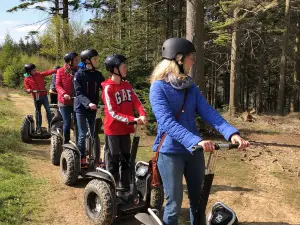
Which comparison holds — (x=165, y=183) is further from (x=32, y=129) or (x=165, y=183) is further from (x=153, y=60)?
(x=153, y=60)

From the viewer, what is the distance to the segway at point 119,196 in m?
4.30

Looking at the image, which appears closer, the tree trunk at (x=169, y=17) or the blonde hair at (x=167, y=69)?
the blonde hair at (x=167, y=69)

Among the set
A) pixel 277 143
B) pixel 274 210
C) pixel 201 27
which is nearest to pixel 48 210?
pixel 274 210

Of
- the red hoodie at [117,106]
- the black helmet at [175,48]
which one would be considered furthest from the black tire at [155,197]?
the black helmet at [175,48]

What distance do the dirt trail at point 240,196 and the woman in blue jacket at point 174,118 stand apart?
1.81 meters

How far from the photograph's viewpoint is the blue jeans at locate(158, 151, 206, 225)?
10.1 feet

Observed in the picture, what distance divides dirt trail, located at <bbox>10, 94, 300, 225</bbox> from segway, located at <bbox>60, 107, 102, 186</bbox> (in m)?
0.20

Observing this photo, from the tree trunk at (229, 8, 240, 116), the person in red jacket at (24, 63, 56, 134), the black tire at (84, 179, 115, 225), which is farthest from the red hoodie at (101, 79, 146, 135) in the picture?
the tree trunk at (229, 8, 240, 116)

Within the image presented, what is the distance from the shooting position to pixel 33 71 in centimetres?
1017

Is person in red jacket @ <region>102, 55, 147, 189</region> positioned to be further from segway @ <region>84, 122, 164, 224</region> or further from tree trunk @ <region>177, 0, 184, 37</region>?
tree trunk @ <region>177, 0, 184, 37</region>

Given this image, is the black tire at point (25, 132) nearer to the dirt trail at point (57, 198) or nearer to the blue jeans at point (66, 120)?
the dirt trail at point (57, 198)

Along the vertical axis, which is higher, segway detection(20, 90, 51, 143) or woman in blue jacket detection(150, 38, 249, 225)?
woman in blue jacket detection(150, 38, 249, 225)

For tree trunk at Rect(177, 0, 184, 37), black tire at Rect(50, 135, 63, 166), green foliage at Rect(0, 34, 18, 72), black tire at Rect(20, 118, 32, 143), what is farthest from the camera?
green foliage at Rect(0, 34, 18, 72)

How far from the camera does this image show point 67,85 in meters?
7.38
